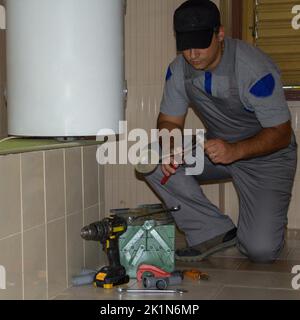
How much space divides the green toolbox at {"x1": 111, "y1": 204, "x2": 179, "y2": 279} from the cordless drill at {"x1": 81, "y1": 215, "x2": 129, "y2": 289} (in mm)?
35

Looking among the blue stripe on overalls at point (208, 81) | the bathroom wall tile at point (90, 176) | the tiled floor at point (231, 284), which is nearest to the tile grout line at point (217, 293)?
the tiled floor at point (231, 284)

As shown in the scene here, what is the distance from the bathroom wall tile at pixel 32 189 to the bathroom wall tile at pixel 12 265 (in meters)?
0.06

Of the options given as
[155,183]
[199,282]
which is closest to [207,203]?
[155,183]

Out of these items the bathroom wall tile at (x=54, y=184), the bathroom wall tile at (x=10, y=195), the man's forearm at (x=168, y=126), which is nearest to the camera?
the bathroom wall tile at (x=10, y=195)

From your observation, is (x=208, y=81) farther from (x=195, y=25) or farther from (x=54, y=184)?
(x=54, y=184)

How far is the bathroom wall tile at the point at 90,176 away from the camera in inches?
74.1

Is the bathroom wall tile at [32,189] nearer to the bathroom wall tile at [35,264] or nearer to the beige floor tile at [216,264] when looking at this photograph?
the bathroom wall tile at [35,264]

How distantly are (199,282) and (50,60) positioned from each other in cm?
72

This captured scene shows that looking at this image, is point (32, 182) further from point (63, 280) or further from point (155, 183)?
point (155, 183)

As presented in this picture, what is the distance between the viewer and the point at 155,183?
222 cm

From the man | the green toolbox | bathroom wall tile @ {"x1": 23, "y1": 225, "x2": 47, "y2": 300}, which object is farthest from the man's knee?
bathroom wall tile @ {"x1": 23, "y1": 225, "x2": 47, "y2": 300}

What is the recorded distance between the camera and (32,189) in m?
1.53

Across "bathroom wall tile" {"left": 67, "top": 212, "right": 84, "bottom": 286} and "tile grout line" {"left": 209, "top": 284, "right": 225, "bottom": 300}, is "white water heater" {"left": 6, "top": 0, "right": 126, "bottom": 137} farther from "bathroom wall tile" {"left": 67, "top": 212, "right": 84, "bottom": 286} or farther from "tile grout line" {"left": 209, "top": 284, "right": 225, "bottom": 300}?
"tile grout line" {"left": 209, "top": 284, "right": 225, "bottom": 300}

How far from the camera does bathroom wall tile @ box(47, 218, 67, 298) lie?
1.65m
